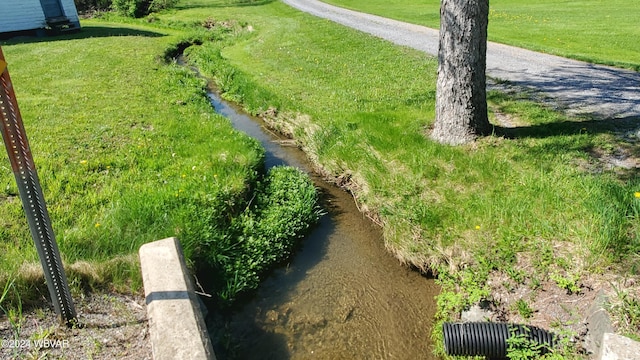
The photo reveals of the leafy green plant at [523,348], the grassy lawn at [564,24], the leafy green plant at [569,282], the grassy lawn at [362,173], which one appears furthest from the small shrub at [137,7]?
the leafy green plant at [523,348]

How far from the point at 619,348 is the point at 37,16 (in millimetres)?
24314

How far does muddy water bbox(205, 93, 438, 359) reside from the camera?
387 centimetres

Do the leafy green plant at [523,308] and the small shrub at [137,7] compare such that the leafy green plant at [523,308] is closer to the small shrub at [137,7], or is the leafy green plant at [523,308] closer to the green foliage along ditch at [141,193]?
the green foliage along ditch at [141,193]

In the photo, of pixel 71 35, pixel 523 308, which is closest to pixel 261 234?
pixel 523 308

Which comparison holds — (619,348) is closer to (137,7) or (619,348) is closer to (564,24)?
Answer: (564,24)

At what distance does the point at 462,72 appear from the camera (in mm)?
5914

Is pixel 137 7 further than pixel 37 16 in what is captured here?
Yes

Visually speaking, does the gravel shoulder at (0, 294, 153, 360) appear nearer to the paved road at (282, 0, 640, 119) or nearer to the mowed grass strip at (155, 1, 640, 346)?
the mowed grass strip at (155, 1, 640, 346)

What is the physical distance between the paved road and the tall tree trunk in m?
2.38

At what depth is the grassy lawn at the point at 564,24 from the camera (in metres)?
12.9

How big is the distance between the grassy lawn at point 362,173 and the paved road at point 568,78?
810mm

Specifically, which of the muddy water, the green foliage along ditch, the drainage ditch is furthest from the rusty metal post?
the muddy water

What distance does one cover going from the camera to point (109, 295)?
12.4 feet

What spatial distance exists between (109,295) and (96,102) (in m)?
6.69
